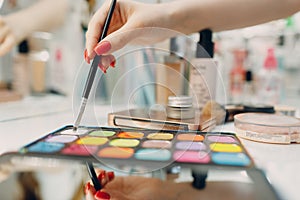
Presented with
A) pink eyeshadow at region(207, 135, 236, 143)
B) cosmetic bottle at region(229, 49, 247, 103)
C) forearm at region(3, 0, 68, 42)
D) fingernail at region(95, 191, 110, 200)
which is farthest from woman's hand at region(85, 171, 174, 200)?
cosmetic bottle at region(229, 49, 247, 103)

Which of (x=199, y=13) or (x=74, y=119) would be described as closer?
(x=74, y=119)

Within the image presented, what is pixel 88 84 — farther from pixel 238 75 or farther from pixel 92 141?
pixel 238 75

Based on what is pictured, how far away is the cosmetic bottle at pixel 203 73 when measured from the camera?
588 millimetres

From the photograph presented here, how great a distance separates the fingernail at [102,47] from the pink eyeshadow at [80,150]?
14 cm

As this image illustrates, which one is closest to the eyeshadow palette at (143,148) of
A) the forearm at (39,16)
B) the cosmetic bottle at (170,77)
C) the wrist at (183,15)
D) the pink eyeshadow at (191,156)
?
the pink eyeshadow at (191,156)

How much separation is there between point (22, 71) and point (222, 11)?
0.58 meters

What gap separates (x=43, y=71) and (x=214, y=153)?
0.67 m

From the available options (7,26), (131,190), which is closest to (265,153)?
(131,190)

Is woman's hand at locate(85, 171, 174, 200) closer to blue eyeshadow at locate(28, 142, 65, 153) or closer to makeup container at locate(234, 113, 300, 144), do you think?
blue eyeshadow at locate(28, 142, 65, 153)

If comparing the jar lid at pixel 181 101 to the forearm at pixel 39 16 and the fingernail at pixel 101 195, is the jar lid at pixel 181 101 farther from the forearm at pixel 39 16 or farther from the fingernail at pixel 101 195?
the forearm at pixel 39 16

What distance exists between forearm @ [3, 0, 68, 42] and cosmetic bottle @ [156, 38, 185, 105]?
12.8 inches

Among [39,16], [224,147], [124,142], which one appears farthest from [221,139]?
[39,16]

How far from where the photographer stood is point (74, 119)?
45 cm

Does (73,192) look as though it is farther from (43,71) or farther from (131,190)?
(43,71)
